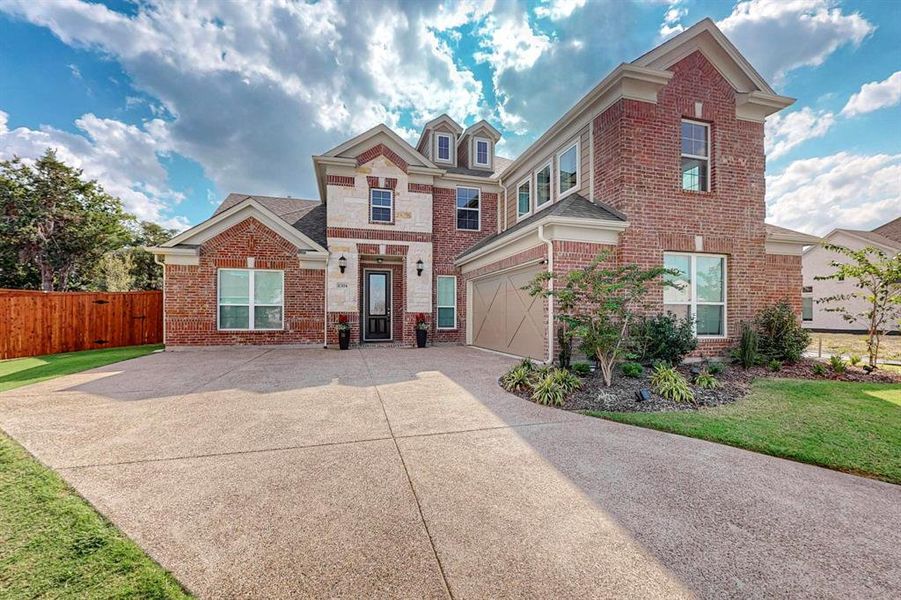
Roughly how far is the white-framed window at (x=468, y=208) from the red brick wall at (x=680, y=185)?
566cm

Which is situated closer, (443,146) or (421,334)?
(421,334)

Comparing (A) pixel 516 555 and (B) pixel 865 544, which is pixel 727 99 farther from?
(A) pixel 516 555

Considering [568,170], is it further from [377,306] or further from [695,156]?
[377,306]

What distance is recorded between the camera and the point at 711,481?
3098 millimetres

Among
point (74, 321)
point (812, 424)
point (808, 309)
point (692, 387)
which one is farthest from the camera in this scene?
point (808, 309)

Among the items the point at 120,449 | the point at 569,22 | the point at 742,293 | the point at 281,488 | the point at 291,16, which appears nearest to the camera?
the point at 281,488

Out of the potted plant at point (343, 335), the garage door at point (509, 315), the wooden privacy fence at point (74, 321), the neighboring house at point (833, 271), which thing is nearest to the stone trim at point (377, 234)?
the garage door at point (509, 315)

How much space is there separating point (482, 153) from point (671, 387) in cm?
1301

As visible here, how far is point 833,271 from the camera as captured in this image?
19.8 metres


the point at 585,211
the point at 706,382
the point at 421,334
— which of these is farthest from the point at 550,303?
the point at 421,334

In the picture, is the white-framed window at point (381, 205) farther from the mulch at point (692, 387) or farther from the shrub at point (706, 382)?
the shrub at point (706, 382)

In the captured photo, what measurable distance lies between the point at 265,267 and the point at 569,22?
492 inches

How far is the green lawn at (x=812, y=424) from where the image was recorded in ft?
11.9

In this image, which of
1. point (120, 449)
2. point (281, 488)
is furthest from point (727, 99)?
point (120, 449)
